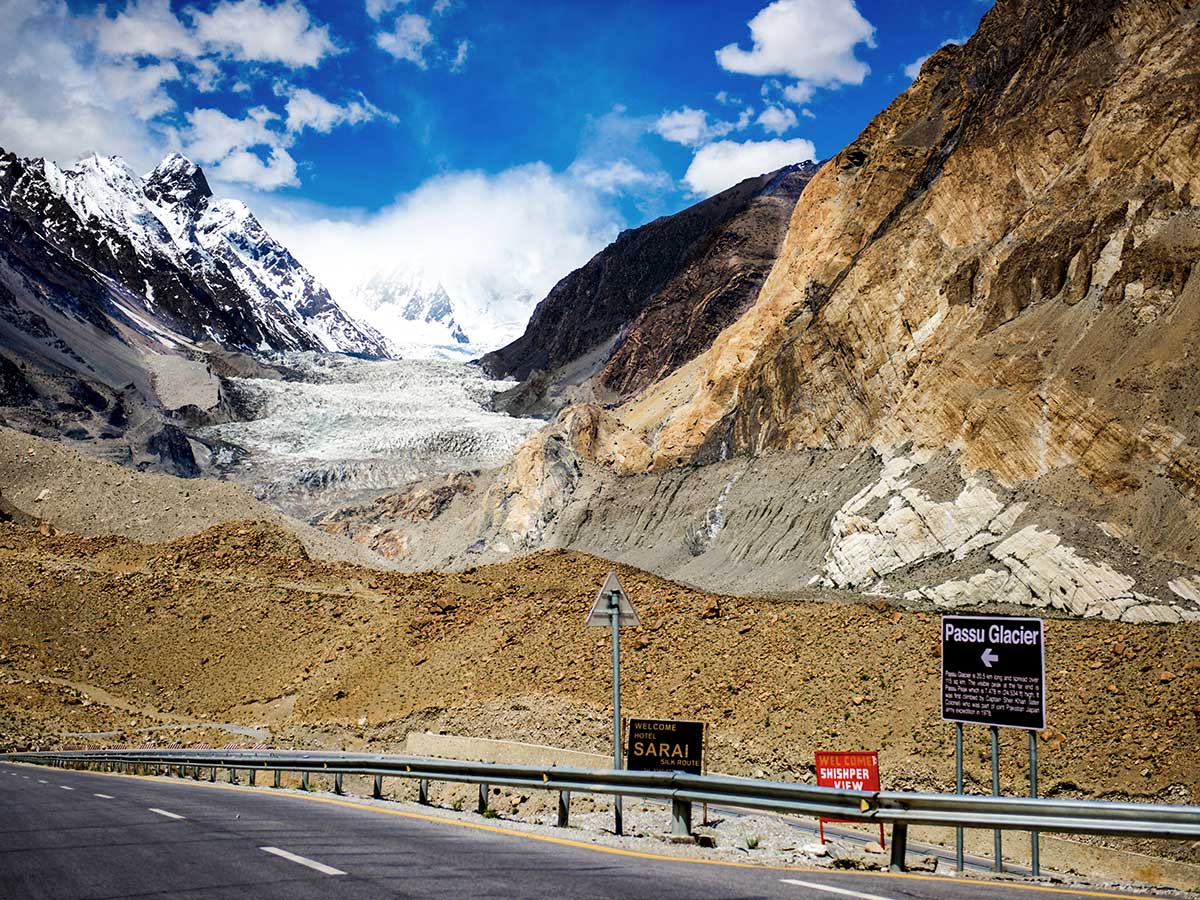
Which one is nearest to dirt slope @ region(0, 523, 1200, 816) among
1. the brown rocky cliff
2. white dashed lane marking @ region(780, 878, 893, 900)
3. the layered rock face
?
white dashed lane marking @ region(780, 878, 893, 900)

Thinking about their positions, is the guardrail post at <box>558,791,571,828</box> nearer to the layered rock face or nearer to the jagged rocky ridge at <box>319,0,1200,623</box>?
the jagged rocky ridge at <box>319,0,1200,623</box>

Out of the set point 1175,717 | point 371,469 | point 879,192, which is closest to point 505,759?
point 1175,717

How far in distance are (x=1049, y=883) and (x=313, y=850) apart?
6.26m

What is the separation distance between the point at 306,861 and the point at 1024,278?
146 ft

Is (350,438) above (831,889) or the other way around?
above

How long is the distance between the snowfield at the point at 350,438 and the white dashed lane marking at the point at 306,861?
11062 cm

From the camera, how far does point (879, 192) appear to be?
227 ft

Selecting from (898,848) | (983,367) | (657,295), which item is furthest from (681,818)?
(657,295)

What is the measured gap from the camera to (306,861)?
8.46 metres

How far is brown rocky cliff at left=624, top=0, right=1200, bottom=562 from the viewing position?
Answer: 1510 inches

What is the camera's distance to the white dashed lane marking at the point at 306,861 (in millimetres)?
7949

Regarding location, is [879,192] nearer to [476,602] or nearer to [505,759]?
[476,602]

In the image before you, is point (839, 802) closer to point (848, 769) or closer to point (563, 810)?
point (563, 810)

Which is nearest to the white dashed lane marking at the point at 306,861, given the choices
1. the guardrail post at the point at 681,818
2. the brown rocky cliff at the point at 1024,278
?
the guardrail post at the point at 681,818
